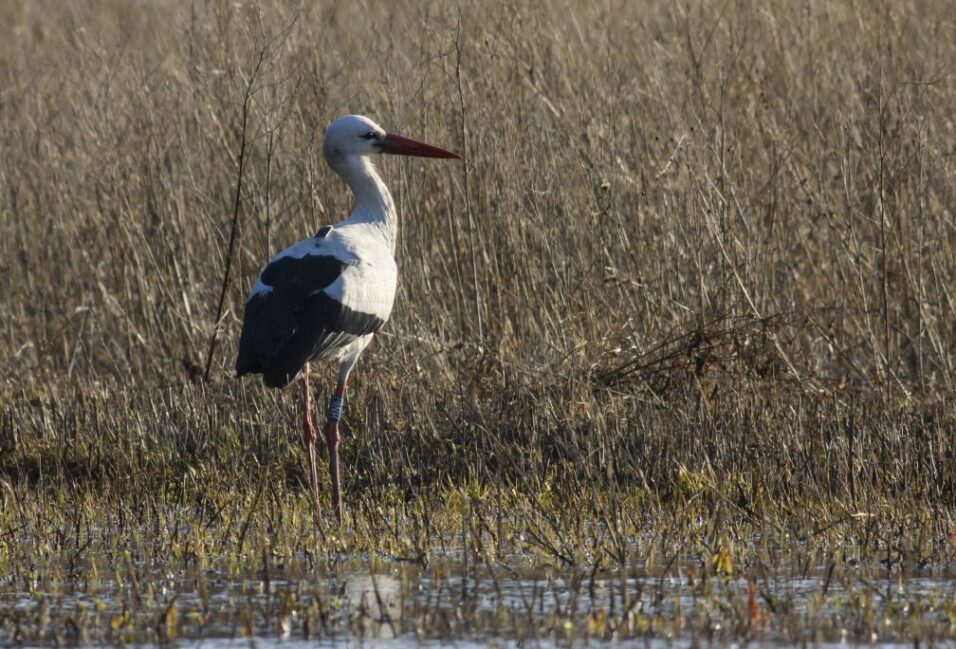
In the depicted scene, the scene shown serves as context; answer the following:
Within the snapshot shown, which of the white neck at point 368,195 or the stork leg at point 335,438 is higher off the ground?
the white neck at point 368,195

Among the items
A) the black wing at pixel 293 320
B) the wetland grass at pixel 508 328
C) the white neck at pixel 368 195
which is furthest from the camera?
the white neck at pixel 368 195

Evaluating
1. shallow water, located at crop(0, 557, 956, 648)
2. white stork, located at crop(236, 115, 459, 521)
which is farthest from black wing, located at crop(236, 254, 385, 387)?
shallow water, located at crop(0, 557, 956, 648)

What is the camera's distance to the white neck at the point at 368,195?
681 centimetres

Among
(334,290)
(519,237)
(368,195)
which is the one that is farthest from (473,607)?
(519,237)

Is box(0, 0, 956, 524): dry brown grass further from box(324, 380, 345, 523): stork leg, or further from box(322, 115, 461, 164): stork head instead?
box(322, 115, 461, 164): stork head

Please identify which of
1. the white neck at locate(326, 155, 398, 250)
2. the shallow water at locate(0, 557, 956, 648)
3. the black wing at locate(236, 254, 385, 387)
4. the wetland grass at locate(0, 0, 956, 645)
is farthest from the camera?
the white neck at locate(326, 155, 398, 250)

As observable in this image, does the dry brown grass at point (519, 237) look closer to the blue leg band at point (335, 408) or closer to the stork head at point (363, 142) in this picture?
the blue leg band at point (335, 408)

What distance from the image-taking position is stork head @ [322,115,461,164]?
686cm

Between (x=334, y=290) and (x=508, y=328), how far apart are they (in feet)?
5.13

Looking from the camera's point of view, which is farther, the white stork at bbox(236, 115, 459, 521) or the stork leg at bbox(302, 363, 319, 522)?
the stork leg at bbox(302, 363, 319, 522)

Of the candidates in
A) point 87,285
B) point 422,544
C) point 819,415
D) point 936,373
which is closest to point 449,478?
point 422,544

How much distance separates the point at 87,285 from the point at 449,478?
3.72 metres

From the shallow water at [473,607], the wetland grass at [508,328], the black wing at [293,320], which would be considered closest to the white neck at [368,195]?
the wetland grass at [508,328]

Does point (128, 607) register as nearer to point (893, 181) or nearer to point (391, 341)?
point (391, 341)
